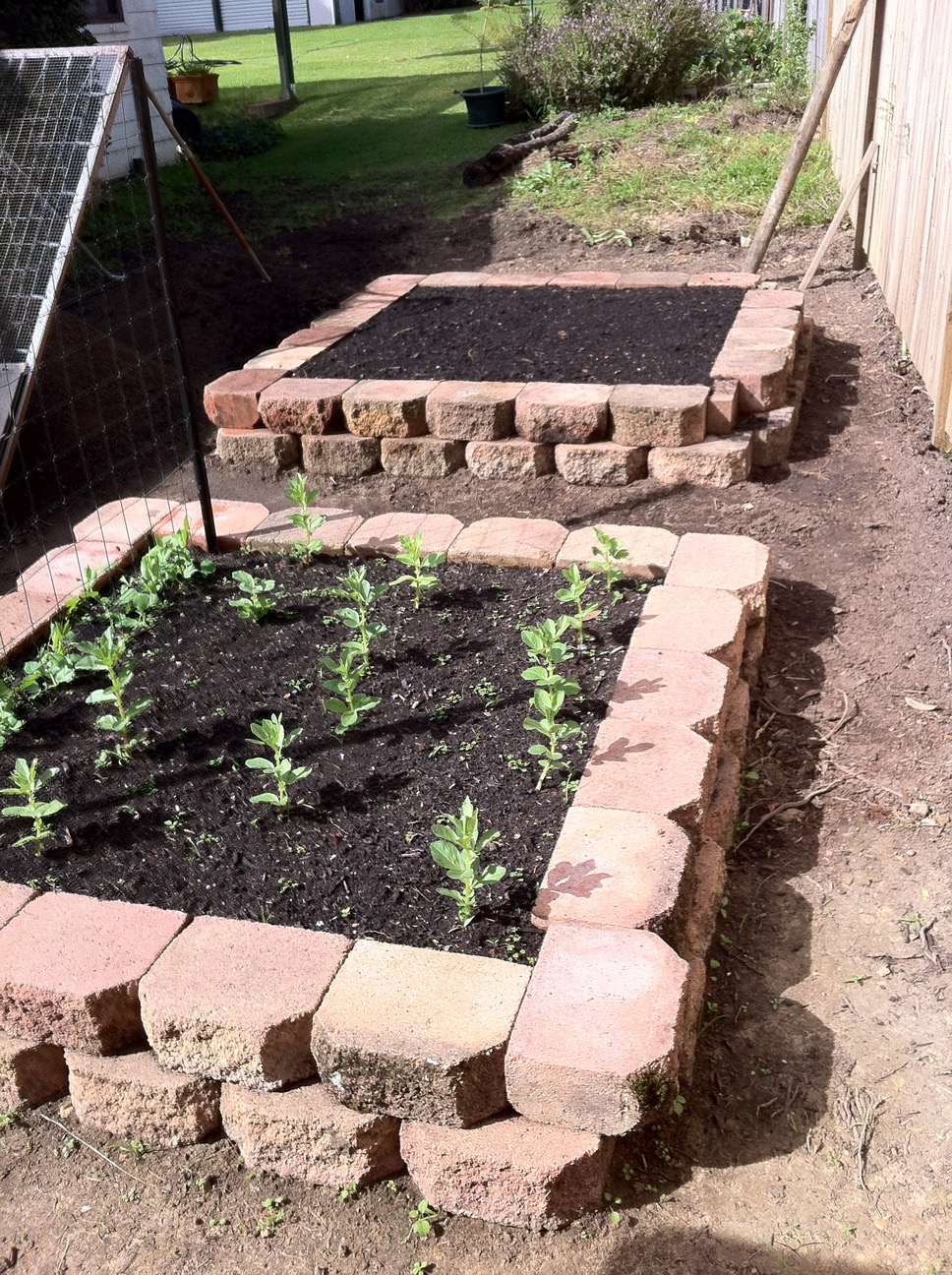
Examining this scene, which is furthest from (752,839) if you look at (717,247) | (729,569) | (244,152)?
(244,152)

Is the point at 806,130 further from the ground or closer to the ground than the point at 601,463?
further from the ground

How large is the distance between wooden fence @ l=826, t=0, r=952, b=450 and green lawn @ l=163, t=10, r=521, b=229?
13.9 ft

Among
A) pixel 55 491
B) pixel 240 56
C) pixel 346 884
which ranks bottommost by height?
pixel 55 491

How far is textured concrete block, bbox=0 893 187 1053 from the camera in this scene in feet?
7.38

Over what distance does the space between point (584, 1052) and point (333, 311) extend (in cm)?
558

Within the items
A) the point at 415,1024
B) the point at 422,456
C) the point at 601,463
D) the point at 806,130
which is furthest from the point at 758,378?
the point at 415,1024

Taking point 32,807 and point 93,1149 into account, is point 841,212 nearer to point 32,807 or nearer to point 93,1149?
point 32,807

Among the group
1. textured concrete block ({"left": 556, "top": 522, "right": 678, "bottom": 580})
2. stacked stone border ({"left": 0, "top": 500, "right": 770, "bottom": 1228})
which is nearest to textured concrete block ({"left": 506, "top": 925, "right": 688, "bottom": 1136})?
stacked stone border ({"left": 0, "top": 500, "right": 770, "bottom": 1228})

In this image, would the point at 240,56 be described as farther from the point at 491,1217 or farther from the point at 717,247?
the point at 491,1217

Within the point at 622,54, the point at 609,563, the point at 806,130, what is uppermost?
the point at 622,54

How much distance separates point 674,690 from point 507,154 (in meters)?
9.30

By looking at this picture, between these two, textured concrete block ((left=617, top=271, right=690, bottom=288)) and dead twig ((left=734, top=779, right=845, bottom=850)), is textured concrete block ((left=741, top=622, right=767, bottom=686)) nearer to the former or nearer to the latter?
dead twig ((left=734, top=779, right=845, bottom=850))

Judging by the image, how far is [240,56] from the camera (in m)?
25.1

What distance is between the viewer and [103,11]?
1205 centimetres
